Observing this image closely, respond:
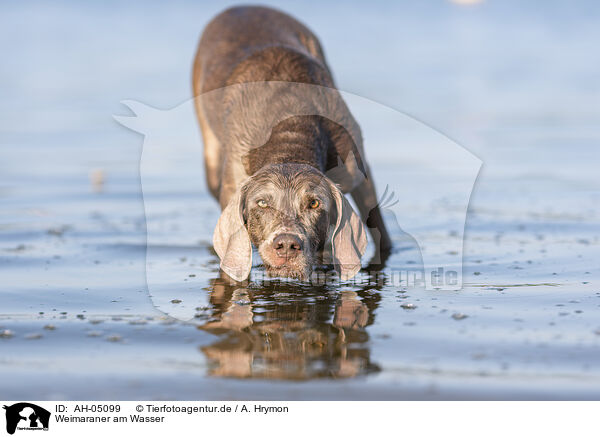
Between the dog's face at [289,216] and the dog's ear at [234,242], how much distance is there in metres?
0.05

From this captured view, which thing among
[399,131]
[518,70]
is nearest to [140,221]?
[399,131]

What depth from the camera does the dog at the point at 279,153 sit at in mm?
5355

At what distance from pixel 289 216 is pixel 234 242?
1.49ft

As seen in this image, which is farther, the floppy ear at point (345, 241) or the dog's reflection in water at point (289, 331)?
the floppy ear at point (345, 241)

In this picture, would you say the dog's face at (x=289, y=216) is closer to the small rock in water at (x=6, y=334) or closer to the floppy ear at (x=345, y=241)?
the floppy ear at (x=345, y=241)

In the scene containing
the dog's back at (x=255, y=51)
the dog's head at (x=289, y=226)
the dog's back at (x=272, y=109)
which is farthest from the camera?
the dog's back at (x=255, y=51)

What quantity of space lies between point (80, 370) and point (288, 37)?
13.8 feet

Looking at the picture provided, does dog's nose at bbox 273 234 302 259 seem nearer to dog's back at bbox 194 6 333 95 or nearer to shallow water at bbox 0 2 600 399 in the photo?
shallow water at bbox 0 2 600 399

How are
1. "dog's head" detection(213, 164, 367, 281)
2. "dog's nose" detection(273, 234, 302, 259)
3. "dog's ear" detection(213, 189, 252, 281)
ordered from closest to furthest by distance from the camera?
"dog's nose" detection(273, 234, 302, 259) → "dog's head" detection(213, 164, 367, 281) → "dog's ear" detection(213, 189, 252, 281)
